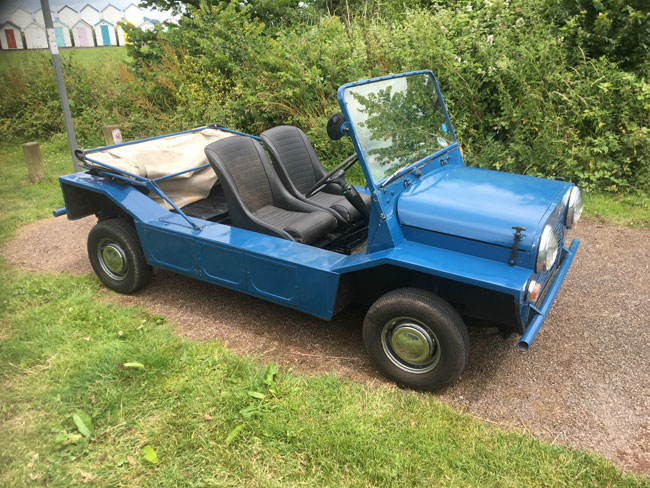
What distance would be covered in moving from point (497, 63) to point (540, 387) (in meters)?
4.67

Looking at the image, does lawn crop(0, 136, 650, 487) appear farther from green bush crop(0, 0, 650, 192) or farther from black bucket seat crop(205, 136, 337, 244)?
green bush crop(0, 0, 650, 192)

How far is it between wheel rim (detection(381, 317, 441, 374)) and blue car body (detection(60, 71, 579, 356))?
303mm

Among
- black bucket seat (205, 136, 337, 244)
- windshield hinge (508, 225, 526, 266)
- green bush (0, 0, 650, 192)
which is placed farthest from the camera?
green bush (0, 0, 650, 192)

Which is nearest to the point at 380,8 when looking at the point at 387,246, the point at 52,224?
the point at 52,224

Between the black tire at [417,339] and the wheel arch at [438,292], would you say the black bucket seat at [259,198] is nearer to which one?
the wheel arch at [438,292]

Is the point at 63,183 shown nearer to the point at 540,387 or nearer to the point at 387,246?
the point at 387,246

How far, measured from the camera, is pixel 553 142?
6230mm

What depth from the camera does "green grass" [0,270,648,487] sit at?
2.50 meters

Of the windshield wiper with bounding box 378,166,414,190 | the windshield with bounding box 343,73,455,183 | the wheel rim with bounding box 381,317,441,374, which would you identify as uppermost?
the windshield with bounding box 343,73,455,183

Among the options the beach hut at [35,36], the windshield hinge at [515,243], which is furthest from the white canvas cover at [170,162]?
the beach hut at [35,36]

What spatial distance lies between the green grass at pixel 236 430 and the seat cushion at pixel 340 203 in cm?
140

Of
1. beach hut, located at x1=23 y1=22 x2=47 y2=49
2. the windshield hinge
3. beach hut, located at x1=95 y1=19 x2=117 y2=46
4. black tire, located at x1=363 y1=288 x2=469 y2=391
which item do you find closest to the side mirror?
black tire, located at x1=363 y1=288 x2=469 y2=391

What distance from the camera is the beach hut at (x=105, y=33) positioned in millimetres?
948

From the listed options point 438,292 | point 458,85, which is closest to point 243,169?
point 438,292
